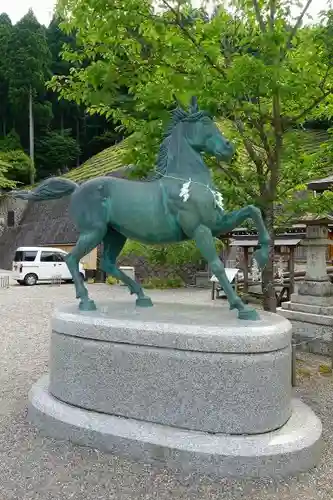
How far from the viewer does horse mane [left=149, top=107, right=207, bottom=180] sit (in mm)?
4113

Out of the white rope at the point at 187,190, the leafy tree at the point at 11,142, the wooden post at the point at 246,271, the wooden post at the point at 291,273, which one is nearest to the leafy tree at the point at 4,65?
the leafy tree at the point at 11,142

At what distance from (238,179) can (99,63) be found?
2268 millimetres

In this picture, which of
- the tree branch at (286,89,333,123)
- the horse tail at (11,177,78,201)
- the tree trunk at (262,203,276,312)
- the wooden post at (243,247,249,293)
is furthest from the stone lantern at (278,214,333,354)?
the wooden post at (243,247,249,293)

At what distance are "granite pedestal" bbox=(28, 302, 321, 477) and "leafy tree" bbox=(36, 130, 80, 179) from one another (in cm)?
3823

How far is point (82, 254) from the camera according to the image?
4.43 meters

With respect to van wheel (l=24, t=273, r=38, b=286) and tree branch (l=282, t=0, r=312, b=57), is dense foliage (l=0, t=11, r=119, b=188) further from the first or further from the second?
tree branch (l=282, t=0, r=312, b=57)

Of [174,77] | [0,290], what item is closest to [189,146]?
[174,77]

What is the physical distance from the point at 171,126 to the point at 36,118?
39414 millimetres

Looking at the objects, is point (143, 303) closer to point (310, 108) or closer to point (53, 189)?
point (53, 189)

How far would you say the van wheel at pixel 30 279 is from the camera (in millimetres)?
19484

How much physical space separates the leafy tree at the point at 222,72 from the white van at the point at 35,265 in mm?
14307

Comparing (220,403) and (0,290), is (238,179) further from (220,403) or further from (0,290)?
(0,290)

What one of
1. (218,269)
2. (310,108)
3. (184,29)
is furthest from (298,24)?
(218,269)

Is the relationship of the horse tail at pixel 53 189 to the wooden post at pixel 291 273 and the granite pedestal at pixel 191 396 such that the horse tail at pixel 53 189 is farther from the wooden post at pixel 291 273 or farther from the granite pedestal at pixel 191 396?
the wooden post at pixel 291 273
